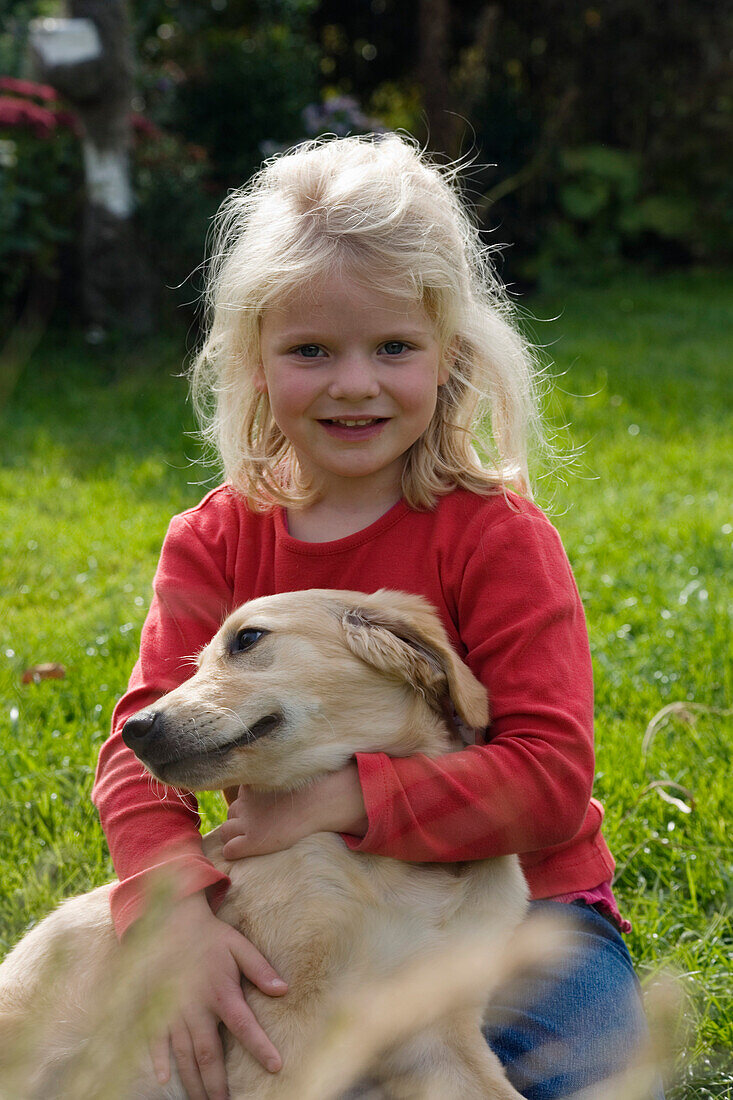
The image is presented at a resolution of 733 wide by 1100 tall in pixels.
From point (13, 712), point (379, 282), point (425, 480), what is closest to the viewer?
point (379, 282)

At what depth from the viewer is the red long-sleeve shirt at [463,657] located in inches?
82.3

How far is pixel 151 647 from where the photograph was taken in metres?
2.54

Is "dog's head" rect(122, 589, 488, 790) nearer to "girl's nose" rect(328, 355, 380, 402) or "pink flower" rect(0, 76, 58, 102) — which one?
"girl's nose" rect(328, 355, 380, 402)

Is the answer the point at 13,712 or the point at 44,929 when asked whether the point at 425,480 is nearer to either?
the point at 44,929

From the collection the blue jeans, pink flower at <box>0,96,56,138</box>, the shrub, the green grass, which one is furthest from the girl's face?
pink flower at <box>0,96,56,138</box>

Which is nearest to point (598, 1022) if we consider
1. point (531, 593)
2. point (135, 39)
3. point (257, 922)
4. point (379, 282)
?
point (257, 922)

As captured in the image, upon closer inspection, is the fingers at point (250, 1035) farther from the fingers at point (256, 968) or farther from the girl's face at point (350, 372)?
the girl's face at point (350, 372)

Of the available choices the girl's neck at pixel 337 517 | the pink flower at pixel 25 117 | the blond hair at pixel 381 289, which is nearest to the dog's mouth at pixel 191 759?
the girl's neck at pixel 337 517

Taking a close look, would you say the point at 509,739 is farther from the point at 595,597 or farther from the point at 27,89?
the point at 27,89

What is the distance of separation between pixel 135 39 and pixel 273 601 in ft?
36.0

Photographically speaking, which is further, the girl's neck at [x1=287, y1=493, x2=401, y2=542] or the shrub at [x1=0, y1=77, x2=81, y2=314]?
the shrub at [x1=0, y1=77, x2=81, y2=314]

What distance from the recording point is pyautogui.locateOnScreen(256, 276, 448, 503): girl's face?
2346 mm

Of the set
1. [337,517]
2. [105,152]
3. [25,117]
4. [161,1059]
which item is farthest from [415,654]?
[25,117]

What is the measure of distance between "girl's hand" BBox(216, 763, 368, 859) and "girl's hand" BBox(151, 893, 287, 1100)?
0.19 metres
